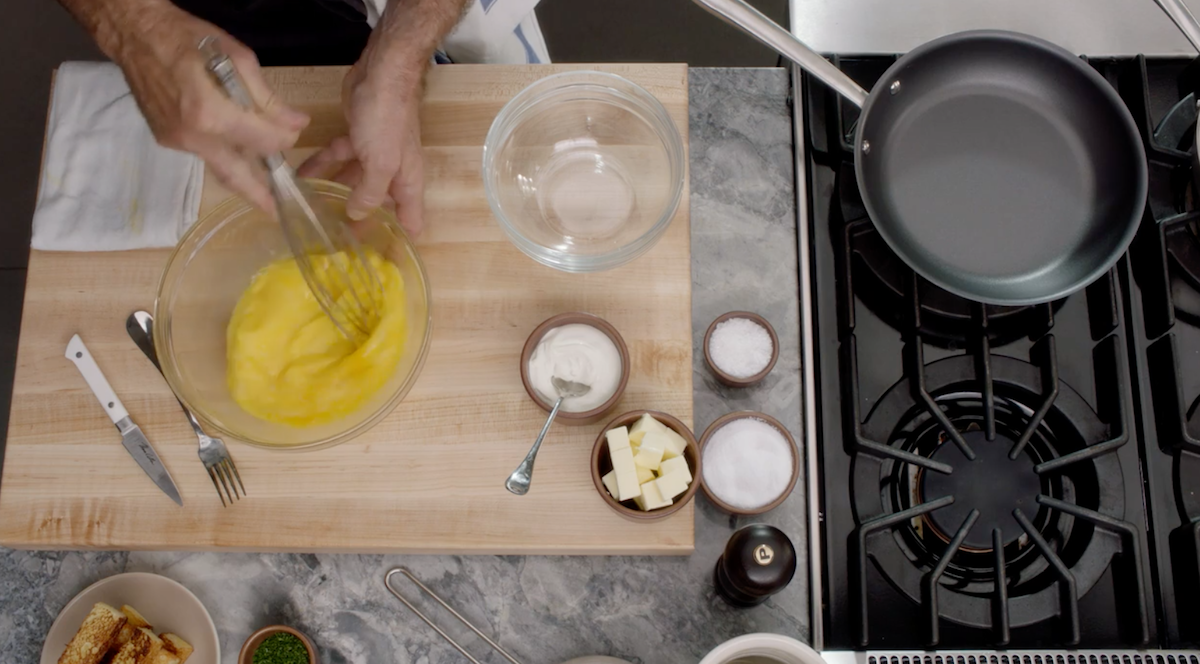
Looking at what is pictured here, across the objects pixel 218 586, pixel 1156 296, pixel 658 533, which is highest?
pixel 1156 296

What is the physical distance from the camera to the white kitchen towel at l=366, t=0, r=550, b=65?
3.42 ft

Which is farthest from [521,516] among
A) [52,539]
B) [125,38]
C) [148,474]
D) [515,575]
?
[125,38]

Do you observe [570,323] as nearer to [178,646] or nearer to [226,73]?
[226,73]

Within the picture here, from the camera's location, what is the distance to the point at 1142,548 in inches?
36.7

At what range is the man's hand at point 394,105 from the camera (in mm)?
871

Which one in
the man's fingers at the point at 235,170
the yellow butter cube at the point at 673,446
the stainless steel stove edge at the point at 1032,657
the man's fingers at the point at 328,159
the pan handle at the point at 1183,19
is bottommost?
the stainless steel stove edge at the point at 1032,657

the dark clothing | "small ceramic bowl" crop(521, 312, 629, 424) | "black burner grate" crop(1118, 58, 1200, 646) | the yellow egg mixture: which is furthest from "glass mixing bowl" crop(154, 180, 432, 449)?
"black burner grate" crop(1118, 58, 1200, 646)

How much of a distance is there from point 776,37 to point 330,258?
558 mm

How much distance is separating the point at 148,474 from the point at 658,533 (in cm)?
60

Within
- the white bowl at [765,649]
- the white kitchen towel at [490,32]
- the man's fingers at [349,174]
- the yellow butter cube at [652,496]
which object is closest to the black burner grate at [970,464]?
the white bowl at [765,649]

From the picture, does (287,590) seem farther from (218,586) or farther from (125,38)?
(125,38)

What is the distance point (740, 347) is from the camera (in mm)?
986

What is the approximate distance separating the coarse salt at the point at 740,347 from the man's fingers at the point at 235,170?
553 millimetres

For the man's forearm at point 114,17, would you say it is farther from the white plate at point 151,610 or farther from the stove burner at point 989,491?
the stove burner at point 989,491
